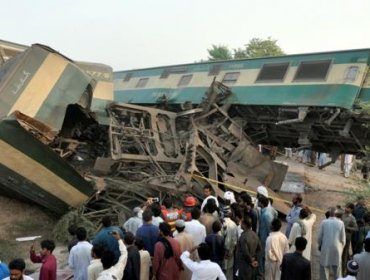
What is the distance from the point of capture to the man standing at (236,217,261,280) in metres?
5.70

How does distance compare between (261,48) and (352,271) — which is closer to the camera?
(352,271)

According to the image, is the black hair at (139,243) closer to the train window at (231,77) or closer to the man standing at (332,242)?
the man standing at (332,242)

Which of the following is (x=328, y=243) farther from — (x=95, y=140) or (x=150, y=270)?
(x=95, y=140)

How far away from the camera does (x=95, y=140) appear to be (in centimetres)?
1340

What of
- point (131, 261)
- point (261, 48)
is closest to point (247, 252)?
point (131, 261)

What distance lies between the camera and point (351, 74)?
1134cm

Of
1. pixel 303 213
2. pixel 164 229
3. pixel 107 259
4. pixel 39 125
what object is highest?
pixel 39 125

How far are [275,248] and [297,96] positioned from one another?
7.11m

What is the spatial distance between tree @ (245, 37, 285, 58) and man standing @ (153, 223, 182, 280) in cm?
4325

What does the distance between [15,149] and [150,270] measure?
4.49 meters

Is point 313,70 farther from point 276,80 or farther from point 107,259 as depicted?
point 107,259

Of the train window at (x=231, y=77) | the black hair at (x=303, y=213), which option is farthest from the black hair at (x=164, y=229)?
the train window at (x=231, y=77)

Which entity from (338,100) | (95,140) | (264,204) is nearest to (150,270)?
(264,204)

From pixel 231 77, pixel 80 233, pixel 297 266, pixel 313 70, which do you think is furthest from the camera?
pixel 231 77
